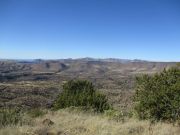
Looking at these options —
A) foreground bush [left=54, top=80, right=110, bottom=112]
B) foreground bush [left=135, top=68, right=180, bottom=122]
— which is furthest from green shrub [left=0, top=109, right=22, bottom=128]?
foreground bush [left=54, top=80, right=110, bottom=112]

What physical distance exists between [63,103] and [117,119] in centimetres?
894

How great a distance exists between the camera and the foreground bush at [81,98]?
16906 mm

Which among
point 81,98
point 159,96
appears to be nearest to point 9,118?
point 159,96

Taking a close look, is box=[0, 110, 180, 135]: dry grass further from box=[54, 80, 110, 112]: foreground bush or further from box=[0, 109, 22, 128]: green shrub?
box=[54, 80, 110, 112]: foreground bush

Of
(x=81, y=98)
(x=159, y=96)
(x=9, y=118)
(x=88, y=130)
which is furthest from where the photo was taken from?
(x=81, y=98)

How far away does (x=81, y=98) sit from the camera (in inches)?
681

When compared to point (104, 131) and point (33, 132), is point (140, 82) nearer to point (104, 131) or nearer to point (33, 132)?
point (104, 131)

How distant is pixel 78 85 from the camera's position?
20.9m

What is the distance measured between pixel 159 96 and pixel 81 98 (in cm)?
639

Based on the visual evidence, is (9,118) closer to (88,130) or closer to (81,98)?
(88,130)

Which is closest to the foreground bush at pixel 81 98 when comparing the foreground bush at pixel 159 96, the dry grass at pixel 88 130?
the foreground bush at pixel 159 96

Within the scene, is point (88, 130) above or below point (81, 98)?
above

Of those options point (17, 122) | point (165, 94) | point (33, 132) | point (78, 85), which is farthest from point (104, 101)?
point (33, 132)

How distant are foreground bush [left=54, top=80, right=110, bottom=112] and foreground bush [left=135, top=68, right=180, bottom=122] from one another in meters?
3.43
